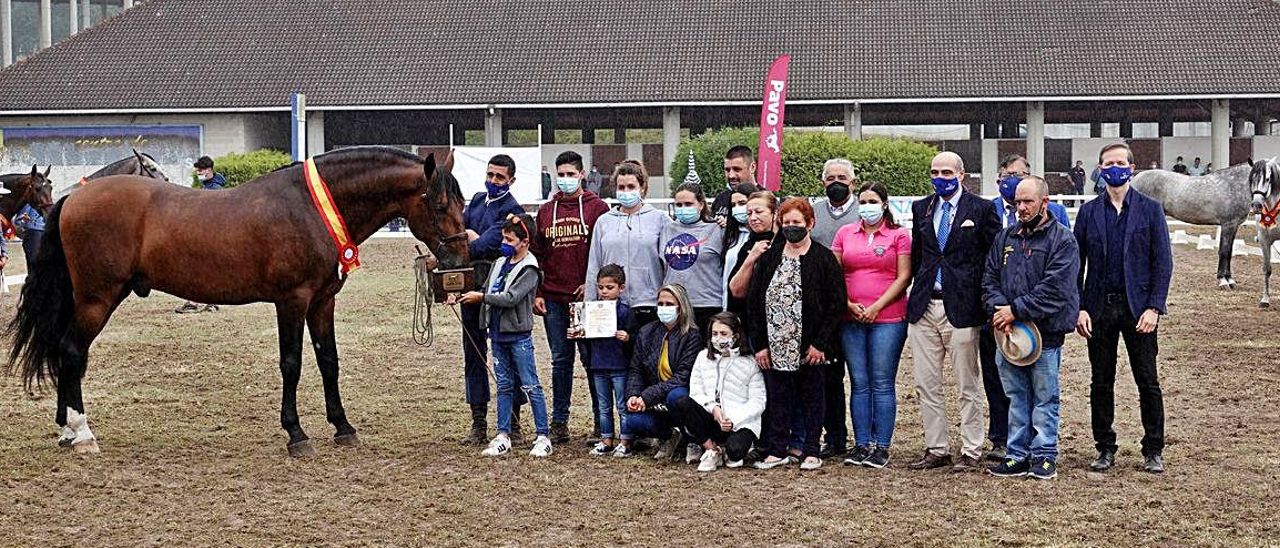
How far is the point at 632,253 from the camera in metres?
7.80

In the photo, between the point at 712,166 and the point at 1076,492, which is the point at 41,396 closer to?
the point at 1076,492

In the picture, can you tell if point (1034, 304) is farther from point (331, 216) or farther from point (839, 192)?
point (331, 216)

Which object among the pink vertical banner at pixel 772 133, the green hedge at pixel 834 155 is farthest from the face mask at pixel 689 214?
the green hedge at pixel 834 155

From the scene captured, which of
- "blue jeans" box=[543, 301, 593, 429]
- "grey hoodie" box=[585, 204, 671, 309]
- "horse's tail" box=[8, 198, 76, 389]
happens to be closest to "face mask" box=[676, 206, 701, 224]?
"grey hoodie" box=[585, 204, 671, 309]

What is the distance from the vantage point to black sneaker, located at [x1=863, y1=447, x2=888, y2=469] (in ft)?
24.5

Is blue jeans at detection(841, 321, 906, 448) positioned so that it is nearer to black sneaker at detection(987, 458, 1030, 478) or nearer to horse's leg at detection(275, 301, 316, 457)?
black sneaker at detection(987, 458, 1030, 478)

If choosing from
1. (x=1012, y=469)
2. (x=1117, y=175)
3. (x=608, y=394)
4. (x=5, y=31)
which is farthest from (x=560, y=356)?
(x=5, y=31)

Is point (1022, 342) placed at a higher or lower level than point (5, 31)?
lower

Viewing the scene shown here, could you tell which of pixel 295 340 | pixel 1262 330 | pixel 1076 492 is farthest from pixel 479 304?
pixel 1262 330

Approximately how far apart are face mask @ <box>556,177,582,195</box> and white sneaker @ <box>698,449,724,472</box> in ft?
5.40

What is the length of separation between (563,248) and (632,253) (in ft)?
1.62

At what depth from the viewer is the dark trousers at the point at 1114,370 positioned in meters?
7.17

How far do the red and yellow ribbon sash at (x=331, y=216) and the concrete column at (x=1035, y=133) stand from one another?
28.8 meters

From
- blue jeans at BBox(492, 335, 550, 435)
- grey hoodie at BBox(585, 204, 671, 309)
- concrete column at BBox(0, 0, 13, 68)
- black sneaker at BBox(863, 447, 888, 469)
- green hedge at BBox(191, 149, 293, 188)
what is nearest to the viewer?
black sneaker at BBox(863, 447, 888, 469)
